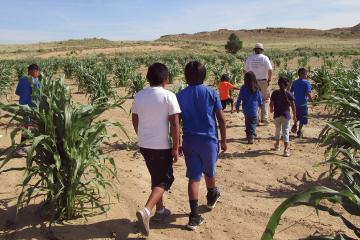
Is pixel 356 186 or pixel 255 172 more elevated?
pixel 356 186

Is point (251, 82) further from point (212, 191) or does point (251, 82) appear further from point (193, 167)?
point (193, 167)

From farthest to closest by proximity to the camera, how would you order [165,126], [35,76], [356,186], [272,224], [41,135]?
[35,76]
[165,126]
[41,135]
[356,186]
[272,224]

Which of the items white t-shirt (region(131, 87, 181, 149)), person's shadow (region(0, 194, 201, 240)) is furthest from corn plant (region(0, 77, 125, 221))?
white t-shirt (region(131, 87, 181, 149))

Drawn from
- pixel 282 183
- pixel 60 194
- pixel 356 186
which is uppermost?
pixel 356 186

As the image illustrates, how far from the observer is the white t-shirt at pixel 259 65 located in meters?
9.39

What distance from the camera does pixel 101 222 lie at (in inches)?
174

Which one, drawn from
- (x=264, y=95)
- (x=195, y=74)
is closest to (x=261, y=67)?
(x=264, y=95)

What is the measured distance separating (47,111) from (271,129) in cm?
585

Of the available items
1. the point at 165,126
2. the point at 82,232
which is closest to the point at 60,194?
the point at 82,232

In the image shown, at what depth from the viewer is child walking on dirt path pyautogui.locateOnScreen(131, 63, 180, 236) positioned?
13.9 feet

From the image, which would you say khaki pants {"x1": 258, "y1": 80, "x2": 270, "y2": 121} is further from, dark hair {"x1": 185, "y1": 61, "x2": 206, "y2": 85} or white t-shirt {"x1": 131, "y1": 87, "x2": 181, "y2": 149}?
white t-shirt {"x1": 131, "y1": 87, "x2": 181, "y2": 149}

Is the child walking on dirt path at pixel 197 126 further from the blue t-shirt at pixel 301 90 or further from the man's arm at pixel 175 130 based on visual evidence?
the blue t-shirt at pixel 301 90

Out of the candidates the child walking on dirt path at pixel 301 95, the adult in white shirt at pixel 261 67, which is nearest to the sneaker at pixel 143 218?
the child walking on dirt path at pixel 301 95

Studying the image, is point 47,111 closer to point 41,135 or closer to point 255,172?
point 41,135
